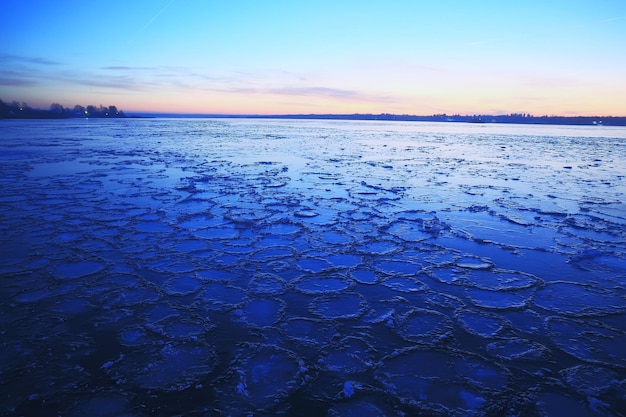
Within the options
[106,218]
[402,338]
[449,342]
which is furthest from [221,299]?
[106,218]

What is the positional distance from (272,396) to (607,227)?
18.9ft

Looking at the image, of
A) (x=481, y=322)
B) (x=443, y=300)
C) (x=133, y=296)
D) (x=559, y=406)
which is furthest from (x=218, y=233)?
(x=559, y=406)

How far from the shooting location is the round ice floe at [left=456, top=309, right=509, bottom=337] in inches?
100

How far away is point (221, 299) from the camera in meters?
2.94

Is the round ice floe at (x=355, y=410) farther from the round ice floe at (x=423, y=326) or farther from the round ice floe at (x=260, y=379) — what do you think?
the round ice floe at (x=423, y=326)

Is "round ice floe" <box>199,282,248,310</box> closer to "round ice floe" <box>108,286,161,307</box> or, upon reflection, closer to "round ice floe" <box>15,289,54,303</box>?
"round ice floe" <box>108,286,161,307</box>

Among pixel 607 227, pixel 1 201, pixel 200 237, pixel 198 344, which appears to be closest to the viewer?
pixel 198 344

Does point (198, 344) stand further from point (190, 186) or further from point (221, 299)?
point (190, 186)

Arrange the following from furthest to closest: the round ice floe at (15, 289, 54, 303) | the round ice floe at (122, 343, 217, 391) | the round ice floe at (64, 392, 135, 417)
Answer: the round ice floe at (15, 289, 54, 303), the round ice floe at (122, 343, 217, 391), the round ice floe at (64, 392, 135, 417)

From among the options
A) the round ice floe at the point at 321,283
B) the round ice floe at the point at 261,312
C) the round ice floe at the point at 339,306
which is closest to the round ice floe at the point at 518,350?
the round ice floe at the point at 339,306

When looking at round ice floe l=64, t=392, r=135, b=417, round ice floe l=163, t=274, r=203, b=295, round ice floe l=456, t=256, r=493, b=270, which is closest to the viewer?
round ice floe l=64, t=392, r=135, b=417

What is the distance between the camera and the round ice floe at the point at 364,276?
11.0 feet

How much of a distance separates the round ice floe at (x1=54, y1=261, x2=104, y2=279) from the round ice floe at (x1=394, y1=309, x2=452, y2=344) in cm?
303

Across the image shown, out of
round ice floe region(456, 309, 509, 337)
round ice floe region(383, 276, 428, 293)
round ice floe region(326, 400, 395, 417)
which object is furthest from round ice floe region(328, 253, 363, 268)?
round ice floe region(326, 400, 395, 417)
